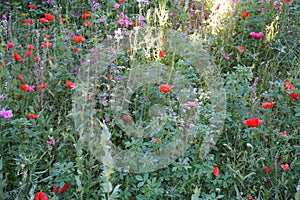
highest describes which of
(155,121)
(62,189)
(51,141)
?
(155,121)

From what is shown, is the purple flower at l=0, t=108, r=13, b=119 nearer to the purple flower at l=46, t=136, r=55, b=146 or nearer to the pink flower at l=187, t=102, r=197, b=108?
the purple flower at l=46, t=136, r=55, b=146

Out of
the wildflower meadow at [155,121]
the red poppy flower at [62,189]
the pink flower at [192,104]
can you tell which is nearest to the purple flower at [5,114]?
the wildflower meadow at [155,121]

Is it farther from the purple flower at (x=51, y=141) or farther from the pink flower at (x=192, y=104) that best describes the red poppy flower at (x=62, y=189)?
the pink flower at (x=192, y=104)

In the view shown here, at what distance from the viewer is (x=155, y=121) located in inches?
92.0

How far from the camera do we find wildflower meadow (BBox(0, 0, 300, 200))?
7.22 ft

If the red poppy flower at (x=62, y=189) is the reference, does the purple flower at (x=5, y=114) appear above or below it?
above

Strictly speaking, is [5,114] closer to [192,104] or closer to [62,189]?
[62,189]

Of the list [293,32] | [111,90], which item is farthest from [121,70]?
[293,32]

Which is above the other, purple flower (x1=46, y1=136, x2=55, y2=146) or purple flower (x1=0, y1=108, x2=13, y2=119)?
purple flower (x1=0, y1=108, x2=13, y2=119)

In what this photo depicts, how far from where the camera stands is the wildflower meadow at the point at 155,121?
7.22ft

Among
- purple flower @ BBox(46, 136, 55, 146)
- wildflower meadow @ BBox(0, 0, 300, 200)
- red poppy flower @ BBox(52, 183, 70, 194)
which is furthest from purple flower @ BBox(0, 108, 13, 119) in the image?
red poppy flower @ BBox(52, 183, 70, 194)

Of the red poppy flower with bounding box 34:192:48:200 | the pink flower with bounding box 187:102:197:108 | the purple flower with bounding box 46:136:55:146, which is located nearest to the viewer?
the red poppy flower with bounding box 34:192:48:200

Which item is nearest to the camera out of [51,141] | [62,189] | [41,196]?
[41,196]

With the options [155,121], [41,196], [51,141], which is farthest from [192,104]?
[41,196]
